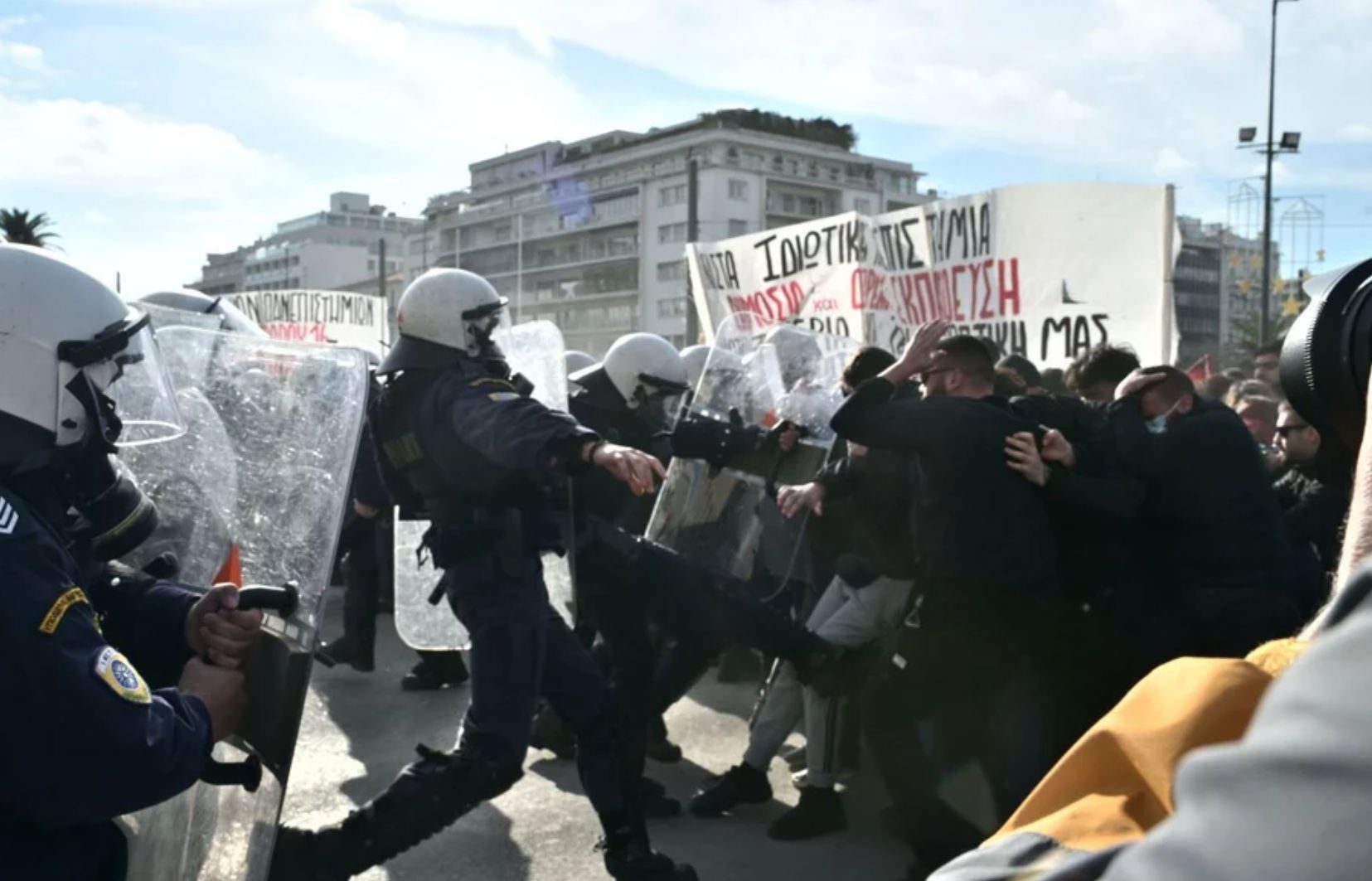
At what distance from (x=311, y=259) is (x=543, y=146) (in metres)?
18.9

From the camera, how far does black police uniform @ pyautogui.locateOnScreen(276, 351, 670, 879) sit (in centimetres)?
331

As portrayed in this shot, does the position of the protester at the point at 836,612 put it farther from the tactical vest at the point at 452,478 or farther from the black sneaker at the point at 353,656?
the black sneaker at the point at 353,656

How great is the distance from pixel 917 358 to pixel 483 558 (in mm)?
1533

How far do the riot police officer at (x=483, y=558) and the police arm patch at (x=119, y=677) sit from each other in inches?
59.0

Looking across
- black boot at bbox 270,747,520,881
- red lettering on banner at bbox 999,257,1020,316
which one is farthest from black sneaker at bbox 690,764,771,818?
red lettering on banner at bbox 999,257,1020,316

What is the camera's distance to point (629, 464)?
124 inches

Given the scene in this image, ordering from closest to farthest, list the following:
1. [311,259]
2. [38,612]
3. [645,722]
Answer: [38,612]
[645,722]
[311,259]

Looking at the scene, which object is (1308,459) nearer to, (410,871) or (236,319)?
(410,871)

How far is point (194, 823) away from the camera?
89.1 inches

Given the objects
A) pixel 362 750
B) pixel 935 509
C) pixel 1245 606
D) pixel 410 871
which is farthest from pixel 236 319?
pixel 1245 606

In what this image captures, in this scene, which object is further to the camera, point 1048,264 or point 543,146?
point 543,146

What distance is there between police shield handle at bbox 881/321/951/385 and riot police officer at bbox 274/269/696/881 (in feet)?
3.49

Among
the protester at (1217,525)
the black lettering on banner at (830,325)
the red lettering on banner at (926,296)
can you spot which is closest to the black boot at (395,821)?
the protester at (1217,525)

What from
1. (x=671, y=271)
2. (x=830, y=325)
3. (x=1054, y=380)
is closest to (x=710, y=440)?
(x=1054, y=380)
